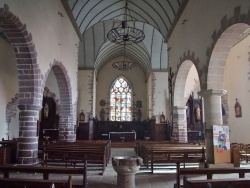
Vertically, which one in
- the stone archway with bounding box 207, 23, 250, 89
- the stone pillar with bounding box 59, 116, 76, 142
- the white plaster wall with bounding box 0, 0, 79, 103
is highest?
the white plaster wall with bounding box 0, 0, 79, 103

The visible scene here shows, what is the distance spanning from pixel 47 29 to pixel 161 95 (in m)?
14.1

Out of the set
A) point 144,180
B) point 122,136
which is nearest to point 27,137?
point 144,180

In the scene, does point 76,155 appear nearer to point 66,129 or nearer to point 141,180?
point 141,180

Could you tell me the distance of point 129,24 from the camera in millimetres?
19172

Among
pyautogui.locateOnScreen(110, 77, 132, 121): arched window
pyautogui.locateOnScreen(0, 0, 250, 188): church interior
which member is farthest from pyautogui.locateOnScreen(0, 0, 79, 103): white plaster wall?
pyautogui.locateOnScreen(110, 77, 132, 121): arched window

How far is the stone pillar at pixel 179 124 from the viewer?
1346cm

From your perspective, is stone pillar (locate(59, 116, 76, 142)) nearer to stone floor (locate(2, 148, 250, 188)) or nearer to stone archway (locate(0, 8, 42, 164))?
stone archway (locate(0, 8, 42, 164))

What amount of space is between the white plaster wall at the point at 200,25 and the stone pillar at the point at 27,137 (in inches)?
232

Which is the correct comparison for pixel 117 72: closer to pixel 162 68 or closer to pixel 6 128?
pixel 162 68

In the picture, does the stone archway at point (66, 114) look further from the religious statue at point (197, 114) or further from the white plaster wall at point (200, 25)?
the religious statue at point (197, 114)

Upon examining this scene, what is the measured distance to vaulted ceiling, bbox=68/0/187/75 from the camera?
13644 mm

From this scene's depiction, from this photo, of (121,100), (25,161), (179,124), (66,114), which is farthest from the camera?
(121,100)

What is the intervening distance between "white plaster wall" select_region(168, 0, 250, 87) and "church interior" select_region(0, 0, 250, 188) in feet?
0.13

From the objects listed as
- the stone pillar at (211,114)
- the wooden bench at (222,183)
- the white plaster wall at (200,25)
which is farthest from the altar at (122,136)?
the wooden bench at (222,183)
